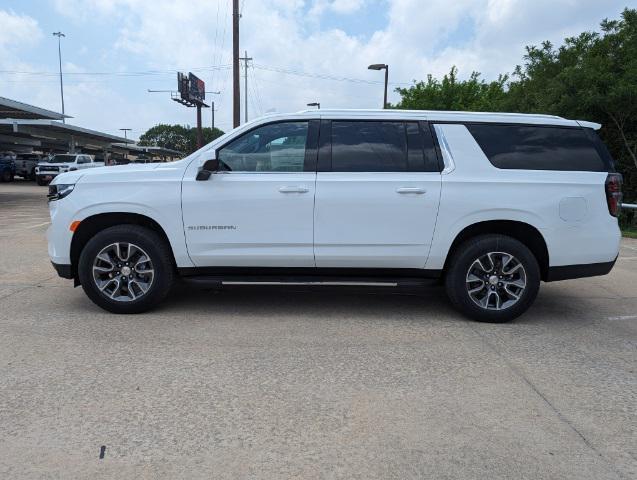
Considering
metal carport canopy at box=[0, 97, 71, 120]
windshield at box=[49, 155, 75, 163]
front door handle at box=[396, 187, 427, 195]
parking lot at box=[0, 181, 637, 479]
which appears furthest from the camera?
windshield at box=[49, 155, 75, 163]

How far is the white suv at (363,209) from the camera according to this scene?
16.4 feet

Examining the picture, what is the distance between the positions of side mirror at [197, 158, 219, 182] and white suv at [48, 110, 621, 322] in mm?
14

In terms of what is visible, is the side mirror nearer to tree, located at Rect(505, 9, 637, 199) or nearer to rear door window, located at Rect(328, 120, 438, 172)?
rear door window, located at Rect(328, 120, 438, 172)

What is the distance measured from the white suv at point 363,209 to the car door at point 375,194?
10 mm

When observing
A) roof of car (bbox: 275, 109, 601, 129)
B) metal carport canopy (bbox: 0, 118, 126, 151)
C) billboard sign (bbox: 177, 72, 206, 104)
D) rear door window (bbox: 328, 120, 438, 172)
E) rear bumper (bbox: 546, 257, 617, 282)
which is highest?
billboard sign (bbox: 177, 72, 206, 104)

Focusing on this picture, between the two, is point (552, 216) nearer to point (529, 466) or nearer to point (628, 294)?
point (628, 294)

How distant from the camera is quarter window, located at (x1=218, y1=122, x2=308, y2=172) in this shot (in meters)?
5.11

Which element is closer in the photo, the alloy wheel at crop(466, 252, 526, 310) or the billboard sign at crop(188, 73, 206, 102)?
the alloy wheel at crop(466, 252, 526, 310)

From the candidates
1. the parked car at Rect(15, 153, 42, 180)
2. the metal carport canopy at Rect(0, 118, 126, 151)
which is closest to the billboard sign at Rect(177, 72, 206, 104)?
the metal carport canopy at Rect(0, 118, 126, 151)

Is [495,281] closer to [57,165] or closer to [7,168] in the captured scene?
[57,165]

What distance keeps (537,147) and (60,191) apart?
4609mm

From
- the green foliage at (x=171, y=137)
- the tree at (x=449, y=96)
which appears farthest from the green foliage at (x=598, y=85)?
the green foliage at (x=171, y=137)

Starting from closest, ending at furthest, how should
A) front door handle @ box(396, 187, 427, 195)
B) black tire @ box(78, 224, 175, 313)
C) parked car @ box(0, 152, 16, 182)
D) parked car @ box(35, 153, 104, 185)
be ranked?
front door handle @ box(396, 187, 427, 195), black tire @ box(78, 224, 175, 313), parked car @ box(35, 153, 104, 185), parked car @ box(0, 152, 16, 182)

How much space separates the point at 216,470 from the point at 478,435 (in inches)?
57.8
